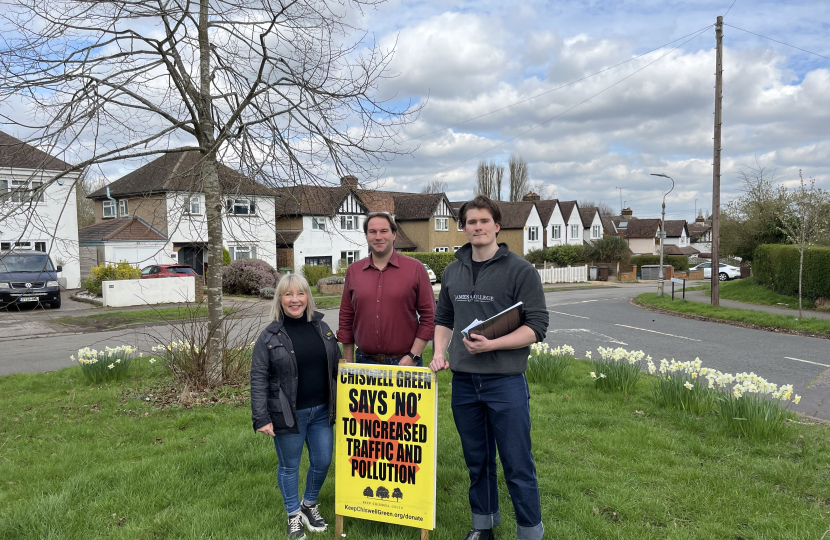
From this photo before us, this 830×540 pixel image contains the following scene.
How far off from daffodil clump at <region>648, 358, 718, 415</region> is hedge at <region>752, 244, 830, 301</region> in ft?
51.1

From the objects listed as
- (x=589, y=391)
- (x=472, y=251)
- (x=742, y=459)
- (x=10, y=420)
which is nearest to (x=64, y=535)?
(x=472, y=251)

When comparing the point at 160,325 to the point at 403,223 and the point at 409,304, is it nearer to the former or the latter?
the point at 409,304

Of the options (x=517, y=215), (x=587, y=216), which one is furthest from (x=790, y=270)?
(x=587, y=216)

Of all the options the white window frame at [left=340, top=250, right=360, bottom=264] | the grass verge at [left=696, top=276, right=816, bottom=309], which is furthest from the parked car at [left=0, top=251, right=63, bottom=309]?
the grass verge at [left=696, top=276, right=816, bottom=309]

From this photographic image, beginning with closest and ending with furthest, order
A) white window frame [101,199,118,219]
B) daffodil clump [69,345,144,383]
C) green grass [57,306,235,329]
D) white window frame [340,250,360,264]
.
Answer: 1. daffodil clump [69,345,144,383]
2. green grass [57,306,235,329]
3. white window frame [101,199,118,219]
4. white window frame [340,250,360,264]

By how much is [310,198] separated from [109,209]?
1297 inches

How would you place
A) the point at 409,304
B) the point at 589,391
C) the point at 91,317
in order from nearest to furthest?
the point at 409,304 → the point at 589,391 → the point at 91,317

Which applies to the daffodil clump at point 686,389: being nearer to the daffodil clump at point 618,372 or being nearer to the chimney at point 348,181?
the daffodil clump at point 618,372

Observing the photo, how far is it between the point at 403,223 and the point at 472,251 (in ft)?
153

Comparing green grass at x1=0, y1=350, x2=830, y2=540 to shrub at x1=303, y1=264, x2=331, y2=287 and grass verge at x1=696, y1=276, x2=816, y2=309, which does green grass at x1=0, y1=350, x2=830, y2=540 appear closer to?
grass verge at x1=696, y1=276, x2=816, y2=309

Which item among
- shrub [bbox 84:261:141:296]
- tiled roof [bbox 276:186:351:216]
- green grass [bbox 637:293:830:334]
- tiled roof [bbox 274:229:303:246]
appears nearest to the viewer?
tiled roof [bbox 276:186:351:216]

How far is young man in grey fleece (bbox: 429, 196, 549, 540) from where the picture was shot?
10.8 ft

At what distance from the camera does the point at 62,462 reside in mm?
4922

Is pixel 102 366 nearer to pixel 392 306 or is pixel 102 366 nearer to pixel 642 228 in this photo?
pixel 392 306
